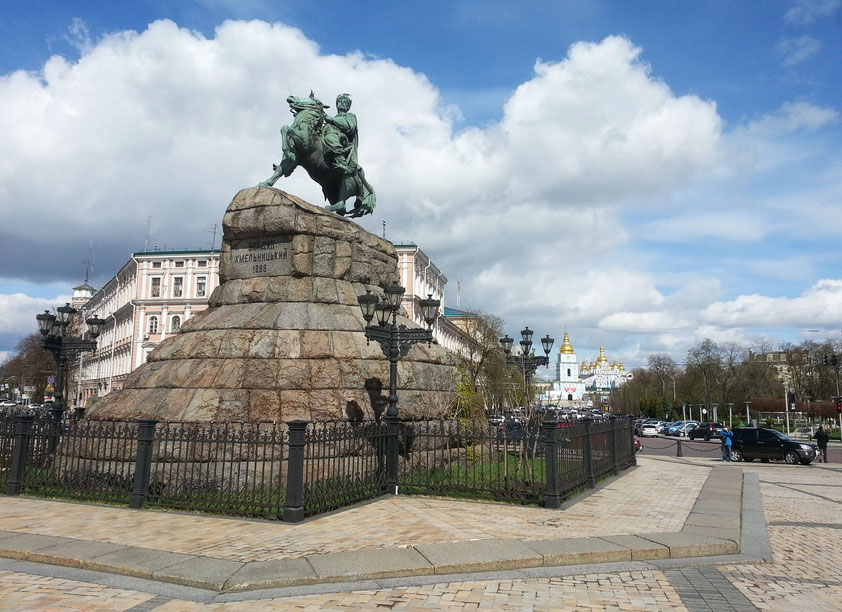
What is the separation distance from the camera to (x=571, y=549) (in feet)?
24.3

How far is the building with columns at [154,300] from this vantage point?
2670 inches

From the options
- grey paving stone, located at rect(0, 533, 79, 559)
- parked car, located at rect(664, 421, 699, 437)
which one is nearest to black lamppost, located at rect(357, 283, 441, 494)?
grey paving stone, located at rect(0, 533, 79, 559)

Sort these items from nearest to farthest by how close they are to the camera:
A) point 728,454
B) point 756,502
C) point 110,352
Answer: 1. point 756,502
2. point 728,454
3. point 110,352

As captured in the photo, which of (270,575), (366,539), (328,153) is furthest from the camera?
(328,153)

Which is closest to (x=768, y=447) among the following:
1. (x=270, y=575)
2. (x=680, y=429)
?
(x=270, y=575)

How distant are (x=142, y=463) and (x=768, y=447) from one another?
77.9 ft

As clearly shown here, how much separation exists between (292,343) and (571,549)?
24.1 feet

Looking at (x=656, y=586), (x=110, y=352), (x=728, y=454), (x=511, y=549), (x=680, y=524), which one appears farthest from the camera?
(x=110, y=352)

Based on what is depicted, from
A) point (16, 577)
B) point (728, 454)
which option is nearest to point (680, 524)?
point (16, 577)

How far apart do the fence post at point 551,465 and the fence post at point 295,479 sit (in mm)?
4267

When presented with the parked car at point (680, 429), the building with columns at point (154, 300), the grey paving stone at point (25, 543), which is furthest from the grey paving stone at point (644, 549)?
the building with columns at point (154, 300)

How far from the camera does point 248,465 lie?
406 inches

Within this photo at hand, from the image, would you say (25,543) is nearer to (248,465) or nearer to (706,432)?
(248,465)

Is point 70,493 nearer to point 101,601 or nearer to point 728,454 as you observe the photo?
point 101,601
